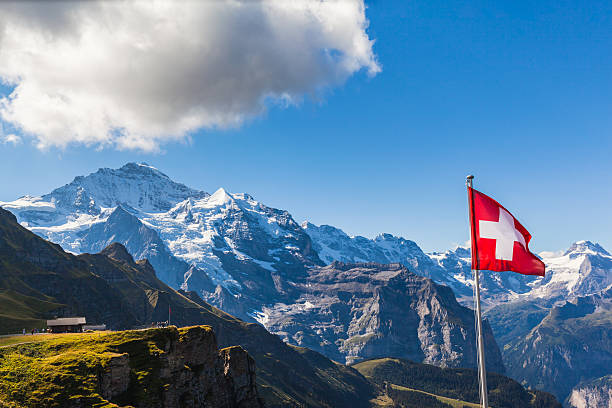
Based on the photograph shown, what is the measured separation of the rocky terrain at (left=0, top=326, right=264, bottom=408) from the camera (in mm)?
67688

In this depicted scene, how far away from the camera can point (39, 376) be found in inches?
2721

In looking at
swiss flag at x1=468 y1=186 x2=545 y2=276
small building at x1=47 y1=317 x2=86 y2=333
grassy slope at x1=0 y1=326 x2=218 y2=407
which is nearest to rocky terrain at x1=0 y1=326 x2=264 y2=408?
grassy slope at x1=0 y1=326 x2=218 y2=407

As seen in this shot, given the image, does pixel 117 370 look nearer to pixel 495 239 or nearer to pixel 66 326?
pixel 66 326

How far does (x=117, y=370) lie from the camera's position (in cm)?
7681

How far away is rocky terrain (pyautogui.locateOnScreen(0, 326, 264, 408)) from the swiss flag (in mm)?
58746

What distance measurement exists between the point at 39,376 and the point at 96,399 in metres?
9.01

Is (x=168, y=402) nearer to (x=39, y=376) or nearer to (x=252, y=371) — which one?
(x=39, y=376)

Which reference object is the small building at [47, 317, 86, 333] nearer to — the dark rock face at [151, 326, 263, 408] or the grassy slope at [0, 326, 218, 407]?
the grassy slope at [0, 326, 218, 407]

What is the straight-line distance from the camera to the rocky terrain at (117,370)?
2665 inches

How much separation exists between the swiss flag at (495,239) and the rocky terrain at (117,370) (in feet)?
193

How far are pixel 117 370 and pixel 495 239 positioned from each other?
6367 cm

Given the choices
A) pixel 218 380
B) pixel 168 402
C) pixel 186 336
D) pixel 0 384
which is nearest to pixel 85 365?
pixel 0 384

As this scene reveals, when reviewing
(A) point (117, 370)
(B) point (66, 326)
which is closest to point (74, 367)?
(A) point (117, 370)

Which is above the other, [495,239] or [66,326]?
[495,239]
